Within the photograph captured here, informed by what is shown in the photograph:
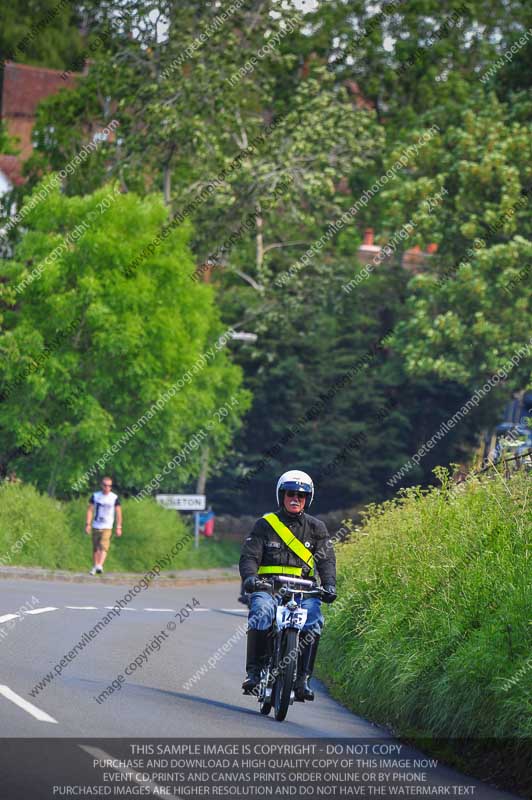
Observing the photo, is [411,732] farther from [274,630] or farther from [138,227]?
[138,227]

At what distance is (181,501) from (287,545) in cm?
3010

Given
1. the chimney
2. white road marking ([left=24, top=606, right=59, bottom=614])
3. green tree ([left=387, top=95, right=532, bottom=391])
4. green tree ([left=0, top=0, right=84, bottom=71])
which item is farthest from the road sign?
green tree ([left=0, top=0, right=84, bottom=71])

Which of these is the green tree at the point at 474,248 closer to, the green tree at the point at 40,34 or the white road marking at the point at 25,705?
the white road marking at the point at 25,705

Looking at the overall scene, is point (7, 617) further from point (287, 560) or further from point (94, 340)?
point (94, 340)

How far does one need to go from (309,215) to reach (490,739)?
4056 cm

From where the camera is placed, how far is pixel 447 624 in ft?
43.5

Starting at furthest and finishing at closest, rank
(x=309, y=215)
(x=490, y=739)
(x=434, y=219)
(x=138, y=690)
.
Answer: (x=309, y=215) < (x=434, y=219) < (x=138, y=690) < (x=490, y=739)

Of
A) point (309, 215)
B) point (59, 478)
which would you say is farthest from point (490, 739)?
point (309, 215)

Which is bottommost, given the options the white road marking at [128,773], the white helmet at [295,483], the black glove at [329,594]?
the white road marking at [128,773]

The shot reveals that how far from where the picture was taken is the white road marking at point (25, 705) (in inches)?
427

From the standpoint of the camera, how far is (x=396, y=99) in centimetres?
5634

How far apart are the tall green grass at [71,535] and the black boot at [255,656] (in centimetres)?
2092

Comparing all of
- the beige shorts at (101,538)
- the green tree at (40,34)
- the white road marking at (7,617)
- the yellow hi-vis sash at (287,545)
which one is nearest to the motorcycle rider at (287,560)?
the yellow hi-vis sash at (287,545)

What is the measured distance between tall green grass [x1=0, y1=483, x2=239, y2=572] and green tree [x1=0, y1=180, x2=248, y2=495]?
65.7 inches
